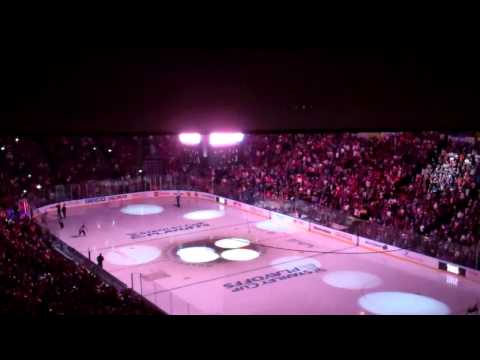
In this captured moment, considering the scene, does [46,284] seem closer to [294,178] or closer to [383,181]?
[383,181]

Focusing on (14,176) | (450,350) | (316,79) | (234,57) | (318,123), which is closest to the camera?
(450,350)

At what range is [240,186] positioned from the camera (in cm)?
2527

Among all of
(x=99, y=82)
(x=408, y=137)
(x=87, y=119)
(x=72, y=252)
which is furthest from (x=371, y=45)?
(x=408, y=137)

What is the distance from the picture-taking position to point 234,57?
12.2ft

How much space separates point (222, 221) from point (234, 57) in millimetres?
18853

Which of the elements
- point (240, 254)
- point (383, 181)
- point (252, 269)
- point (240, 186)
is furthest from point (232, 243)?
point (240, 186)

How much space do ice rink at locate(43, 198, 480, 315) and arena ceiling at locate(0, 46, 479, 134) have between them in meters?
8.56

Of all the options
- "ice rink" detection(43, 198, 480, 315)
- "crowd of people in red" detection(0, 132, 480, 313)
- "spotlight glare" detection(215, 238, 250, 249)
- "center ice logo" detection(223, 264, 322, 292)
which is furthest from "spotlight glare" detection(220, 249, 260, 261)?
"crowd of people in red" detection(0, 132, 480, 313)

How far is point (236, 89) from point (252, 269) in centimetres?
1261

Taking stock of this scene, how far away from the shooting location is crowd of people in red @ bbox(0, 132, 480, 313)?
497 inches

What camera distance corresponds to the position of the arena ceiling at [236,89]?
363 centimetres

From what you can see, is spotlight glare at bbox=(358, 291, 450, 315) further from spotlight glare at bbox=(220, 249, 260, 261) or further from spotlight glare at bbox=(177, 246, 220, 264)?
spotlight glare at bbox=(177, 246, 220, 264)

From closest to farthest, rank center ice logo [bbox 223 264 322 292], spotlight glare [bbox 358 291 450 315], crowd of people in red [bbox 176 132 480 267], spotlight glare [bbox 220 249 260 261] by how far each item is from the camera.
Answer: spotlight glare [bbox 358 291 450 315] < center ice logo [bbox 223 264 322 292] < crowd of people in red [bbox 176 132 480 267] < spotlight glare [bbox 220 249 260 261]

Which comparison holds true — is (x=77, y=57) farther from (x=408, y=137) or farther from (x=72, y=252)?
(x=408, y=137)
